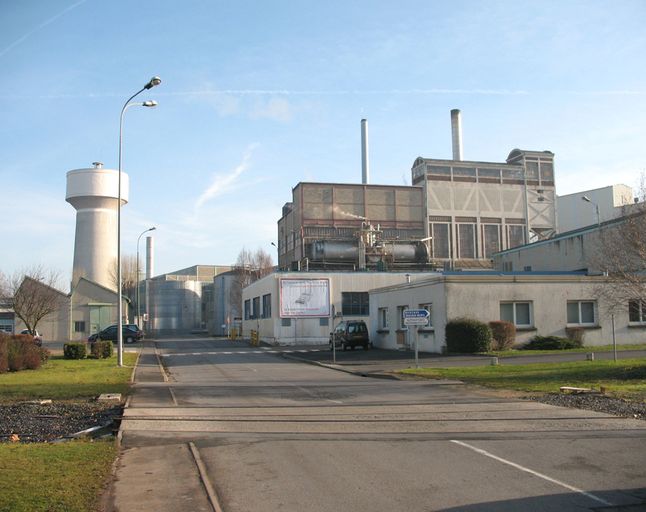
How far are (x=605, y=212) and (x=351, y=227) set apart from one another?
103 ft

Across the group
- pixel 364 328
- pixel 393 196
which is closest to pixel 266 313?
pixel 364 328

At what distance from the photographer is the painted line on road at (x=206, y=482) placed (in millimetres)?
6207

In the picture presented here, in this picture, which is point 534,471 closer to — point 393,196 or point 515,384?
point 515,384

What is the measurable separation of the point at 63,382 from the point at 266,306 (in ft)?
115

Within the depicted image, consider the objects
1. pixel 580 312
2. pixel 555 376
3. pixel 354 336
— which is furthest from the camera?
pixel 354 336

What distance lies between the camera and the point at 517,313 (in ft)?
107

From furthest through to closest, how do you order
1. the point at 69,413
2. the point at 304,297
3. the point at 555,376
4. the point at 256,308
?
1. the point at 256,308
2. the point at 304,297
3. the point at 555,376
4. the point at 69,413

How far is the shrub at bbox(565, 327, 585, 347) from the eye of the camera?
106 ft

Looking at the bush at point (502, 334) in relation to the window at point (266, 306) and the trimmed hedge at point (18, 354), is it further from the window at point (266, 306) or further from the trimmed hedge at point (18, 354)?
the window at point (266, 306)

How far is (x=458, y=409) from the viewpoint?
13102 millimetres

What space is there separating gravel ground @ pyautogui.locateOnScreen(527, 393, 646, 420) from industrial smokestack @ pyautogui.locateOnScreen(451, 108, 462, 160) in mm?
64326

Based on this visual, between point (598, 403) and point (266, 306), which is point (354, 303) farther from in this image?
point (598, 403)

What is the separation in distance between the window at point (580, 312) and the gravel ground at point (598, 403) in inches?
767

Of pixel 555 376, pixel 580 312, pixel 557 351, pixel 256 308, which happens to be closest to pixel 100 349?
pixel 557 351
